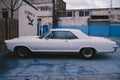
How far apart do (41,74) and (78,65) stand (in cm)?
215

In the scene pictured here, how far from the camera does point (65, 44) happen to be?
1115 cm

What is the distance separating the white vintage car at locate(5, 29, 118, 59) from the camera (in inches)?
435

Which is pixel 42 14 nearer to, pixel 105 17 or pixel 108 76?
pixel 105 17

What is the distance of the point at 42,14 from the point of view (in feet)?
164

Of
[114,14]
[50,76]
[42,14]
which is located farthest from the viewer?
[42,14]

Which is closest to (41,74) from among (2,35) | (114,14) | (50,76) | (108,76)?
(50,76)

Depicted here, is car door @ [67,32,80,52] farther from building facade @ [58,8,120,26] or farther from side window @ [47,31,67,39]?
building facade @ [58,8,120,26]

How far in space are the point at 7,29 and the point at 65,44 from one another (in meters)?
4.76

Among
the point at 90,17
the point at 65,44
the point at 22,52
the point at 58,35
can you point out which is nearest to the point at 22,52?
the point at 22,52

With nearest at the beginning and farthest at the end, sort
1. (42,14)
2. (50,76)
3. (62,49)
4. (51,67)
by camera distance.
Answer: (50,76), (51,67), (62,49), (42,14)

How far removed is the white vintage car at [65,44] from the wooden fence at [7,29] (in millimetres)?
2491

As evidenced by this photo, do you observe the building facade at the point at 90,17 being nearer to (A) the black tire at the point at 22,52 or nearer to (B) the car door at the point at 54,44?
(B) the car door at the point at 54,44

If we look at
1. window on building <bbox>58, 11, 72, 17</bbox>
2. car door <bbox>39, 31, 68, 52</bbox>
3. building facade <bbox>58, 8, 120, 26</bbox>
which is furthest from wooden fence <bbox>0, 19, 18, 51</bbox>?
window on building <bbox>58, 11, 72, 17</bbox>

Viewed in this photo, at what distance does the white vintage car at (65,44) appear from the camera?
11055 mm
